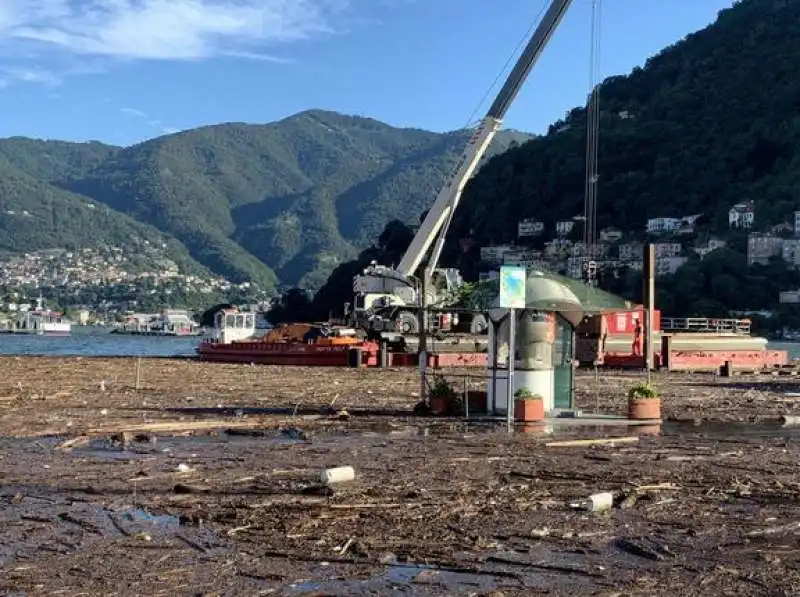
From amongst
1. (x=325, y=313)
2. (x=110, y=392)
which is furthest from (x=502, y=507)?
(x=325, y=313)

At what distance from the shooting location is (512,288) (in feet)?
66.8

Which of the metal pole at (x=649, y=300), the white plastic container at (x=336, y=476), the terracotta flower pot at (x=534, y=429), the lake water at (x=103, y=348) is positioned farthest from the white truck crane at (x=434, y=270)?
the white plastic container at (x=336, y=476)

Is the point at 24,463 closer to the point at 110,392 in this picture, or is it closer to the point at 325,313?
the point at 110,392

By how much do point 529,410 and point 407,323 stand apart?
118 ft

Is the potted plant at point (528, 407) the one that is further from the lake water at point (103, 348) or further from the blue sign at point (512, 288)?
the lake water at point (103, 348)

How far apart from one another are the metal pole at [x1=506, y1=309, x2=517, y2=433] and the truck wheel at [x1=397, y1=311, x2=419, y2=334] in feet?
113

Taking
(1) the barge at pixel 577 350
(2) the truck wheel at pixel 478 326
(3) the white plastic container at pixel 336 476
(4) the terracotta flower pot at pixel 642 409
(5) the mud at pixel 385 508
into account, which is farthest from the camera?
(2) the truck wheel at pixel 478 326

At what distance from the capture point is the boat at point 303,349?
51.1 m

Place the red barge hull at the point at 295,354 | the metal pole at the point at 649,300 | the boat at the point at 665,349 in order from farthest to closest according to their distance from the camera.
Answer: the boat at the point at 665,349, the red barge hull at the point at 295,354, the metal pole at the point at 649,300

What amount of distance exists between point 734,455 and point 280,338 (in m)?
46.3

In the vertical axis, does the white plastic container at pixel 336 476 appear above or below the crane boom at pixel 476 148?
below

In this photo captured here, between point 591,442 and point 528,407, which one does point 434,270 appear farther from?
point 591,442

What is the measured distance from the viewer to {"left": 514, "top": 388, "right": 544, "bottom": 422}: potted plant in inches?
834

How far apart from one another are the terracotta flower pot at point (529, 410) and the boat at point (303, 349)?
29.5m
